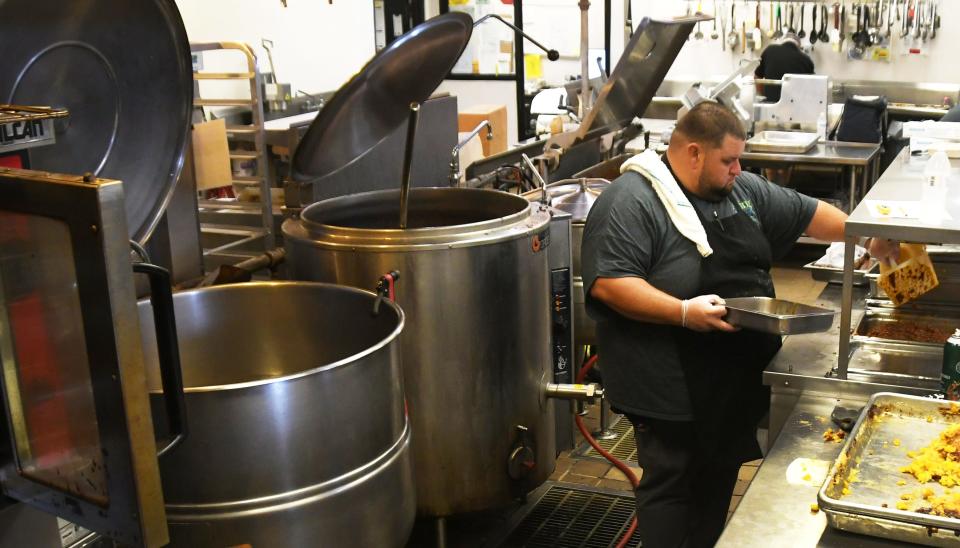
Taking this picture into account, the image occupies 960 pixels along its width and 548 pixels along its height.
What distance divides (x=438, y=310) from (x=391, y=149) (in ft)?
3.71

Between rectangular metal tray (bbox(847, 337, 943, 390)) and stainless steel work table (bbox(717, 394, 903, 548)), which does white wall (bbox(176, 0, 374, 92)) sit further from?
stainless steel work table (bbox(717, 394, 903, 548))

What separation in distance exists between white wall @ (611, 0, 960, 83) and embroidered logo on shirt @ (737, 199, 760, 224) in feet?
18.2

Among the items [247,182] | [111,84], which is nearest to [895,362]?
[111,84]

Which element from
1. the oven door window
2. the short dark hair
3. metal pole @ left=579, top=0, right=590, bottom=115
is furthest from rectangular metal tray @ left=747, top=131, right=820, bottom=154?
the oven door window

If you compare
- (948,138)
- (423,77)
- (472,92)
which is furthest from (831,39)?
(423,77)

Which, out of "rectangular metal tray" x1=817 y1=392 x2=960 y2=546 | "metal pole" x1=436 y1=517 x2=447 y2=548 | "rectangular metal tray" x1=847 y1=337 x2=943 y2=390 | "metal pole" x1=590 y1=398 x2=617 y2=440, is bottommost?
"metal pole" x1=590 y1=398 x2=617 y2=440

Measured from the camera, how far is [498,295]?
288 centimetres

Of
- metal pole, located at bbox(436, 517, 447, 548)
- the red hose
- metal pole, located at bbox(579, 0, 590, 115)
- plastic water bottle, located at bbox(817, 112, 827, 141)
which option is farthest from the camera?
plastic water bottle, located at bbox(817, 112, 827, 141)

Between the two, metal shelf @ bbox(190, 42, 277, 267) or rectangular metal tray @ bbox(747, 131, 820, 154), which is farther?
rectangular metal tray @ bbox(747, 131, 820, 154)

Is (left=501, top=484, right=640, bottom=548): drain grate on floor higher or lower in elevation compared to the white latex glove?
lower

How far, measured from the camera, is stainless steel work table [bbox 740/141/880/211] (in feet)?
19.8

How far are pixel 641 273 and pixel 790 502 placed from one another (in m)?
0.84

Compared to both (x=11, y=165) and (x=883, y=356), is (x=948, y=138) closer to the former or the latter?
(x=883, y=356)

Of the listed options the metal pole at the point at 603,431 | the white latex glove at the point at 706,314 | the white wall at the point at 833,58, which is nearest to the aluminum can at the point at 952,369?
the white latex glove at the point at 706,314
